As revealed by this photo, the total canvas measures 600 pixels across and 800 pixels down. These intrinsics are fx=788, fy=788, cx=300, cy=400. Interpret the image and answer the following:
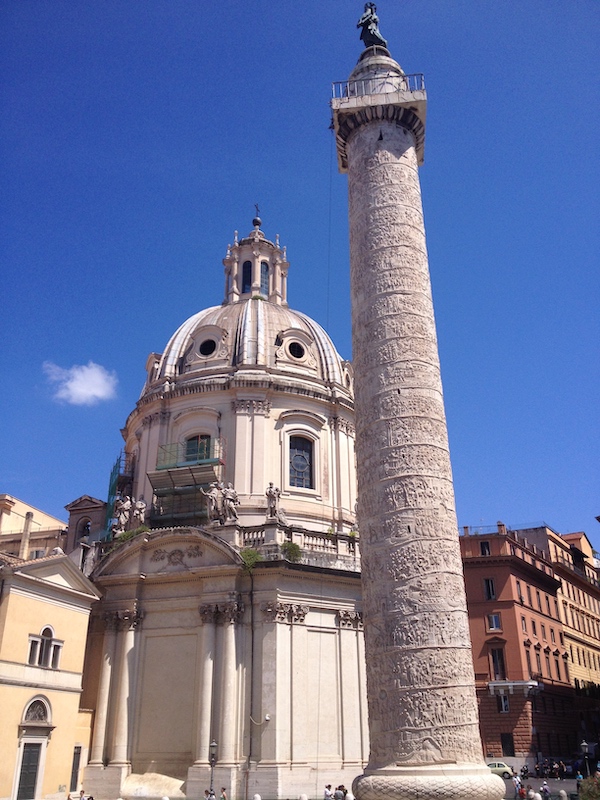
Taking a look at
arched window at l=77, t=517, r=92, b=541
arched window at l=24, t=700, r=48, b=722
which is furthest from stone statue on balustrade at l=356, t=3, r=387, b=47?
arched window at l=77, t=517, r=92, b=541

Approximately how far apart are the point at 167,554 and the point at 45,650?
585 cm

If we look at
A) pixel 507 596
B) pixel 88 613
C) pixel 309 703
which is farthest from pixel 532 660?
pixel 88 613

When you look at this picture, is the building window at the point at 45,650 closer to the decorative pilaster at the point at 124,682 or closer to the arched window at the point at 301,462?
the decorative pilaster at the point at 124,682

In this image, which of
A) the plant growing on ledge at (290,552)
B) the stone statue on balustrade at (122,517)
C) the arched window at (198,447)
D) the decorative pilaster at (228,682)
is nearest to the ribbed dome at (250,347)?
the arched window at (198,447)

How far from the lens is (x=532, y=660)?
43.3 metres

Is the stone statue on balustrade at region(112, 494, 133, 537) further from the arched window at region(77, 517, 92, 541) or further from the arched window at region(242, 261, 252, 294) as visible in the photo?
the arched window at region(242, 261, 252, 294)

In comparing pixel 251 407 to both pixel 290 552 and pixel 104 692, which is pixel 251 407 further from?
pixel 104 692

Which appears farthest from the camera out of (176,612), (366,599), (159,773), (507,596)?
(507,596)

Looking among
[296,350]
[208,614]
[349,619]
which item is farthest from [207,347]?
[349,619]

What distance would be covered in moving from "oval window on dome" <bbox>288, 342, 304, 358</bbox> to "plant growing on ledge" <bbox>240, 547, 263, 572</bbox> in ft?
43.9

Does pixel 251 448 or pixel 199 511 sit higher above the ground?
pixel 251 448

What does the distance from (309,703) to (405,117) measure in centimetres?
1994

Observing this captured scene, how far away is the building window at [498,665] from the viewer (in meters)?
41.3

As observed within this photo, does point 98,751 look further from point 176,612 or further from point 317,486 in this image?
point 317,486
